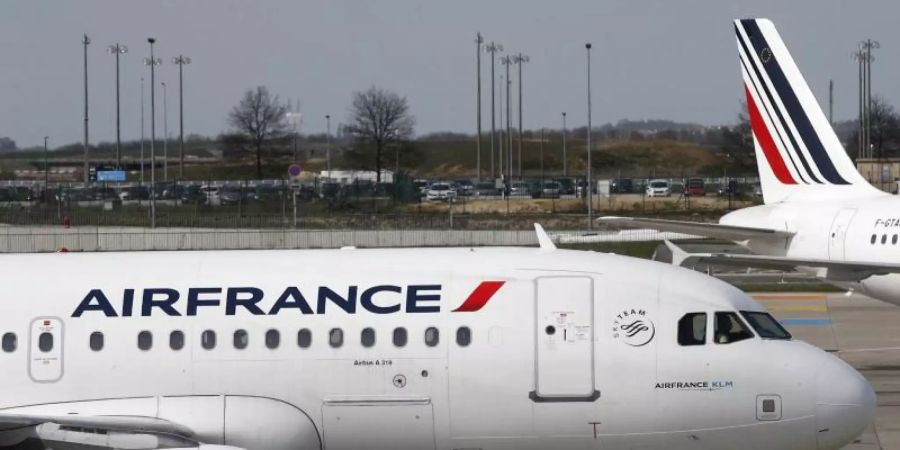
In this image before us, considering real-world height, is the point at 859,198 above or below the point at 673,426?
above

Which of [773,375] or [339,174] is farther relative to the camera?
[339,174]

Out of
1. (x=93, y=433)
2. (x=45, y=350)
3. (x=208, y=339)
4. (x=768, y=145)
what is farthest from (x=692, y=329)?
(x=768, y=145)

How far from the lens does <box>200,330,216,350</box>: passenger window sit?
1614 cm

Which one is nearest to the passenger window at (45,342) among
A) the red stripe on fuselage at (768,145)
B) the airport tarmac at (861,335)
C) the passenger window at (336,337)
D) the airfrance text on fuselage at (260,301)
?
the airfrance text on fuselage at (260,301)

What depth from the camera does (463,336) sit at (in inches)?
628

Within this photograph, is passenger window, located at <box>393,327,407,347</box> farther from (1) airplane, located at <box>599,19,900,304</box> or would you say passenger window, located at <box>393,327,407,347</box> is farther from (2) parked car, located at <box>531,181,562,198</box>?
(2) parked car, located at <box>531,181,562,198</box>

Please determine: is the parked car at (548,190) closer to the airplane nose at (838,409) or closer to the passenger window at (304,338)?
the airplane nose at (838,409)

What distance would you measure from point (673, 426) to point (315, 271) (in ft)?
14.6

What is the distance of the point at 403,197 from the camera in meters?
103

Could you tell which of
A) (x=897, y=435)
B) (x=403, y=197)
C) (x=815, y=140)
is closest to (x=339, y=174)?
(x=403, y=197)

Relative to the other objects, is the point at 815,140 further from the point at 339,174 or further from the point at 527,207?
the point at 339,174

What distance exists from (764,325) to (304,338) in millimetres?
5224

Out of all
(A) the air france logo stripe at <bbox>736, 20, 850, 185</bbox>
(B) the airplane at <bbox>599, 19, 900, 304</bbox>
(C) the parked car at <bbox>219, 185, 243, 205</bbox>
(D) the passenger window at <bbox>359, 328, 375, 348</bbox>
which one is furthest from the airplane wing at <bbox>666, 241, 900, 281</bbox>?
(C) the parked car at <bbox>219, 185, 243, 205</bbox>

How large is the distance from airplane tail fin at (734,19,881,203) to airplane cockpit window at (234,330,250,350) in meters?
23.2
